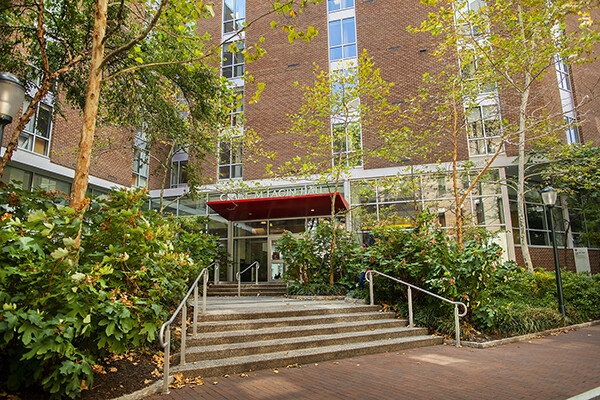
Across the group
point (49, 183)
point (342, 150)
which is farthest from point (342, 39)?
point (49, 183)

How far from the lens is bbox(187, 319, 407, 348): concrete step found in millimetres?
5957

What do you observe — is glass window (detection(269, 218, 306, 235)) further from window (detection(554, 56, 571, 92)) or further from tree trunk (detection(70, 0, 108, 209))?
window (detection(554, 56, 571, 92))

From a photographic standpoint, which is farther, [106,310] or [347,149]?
[347,149]

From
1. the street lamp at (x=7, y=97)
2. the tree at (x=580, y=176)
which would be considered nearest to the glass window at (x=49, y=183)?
the street lamp at (x=7, y=97)

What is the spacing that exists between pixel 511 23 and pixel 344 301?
10.4m

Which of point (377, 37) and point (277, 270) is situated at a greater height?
point (377, 37)

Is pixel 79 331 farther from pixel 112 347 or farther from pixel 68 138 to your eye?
pixel 68 138

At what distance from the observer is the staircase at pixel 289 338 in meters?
5.39

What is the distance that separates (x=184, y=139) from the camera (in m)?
9.93

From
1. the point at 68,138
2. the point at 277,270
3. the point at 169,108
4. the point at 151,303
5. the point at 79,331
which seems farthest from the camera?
the point at 277,270

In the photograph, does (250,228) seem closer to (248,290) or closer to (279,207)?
(279,207)

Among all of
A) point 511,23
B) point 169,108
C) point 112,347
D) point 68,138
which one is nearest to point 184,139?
point 169,108

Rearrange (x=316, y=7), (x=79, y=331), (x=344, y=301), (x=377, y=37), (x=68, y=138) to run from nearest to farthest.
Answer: (x=79, y=331)
(x=344, y=301)
(x=68, y=138)
(x=377, y=37)
(x=316, y=7)

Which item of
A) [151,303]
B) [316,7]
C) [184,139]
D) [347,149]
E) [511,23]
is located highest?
[316,7]
